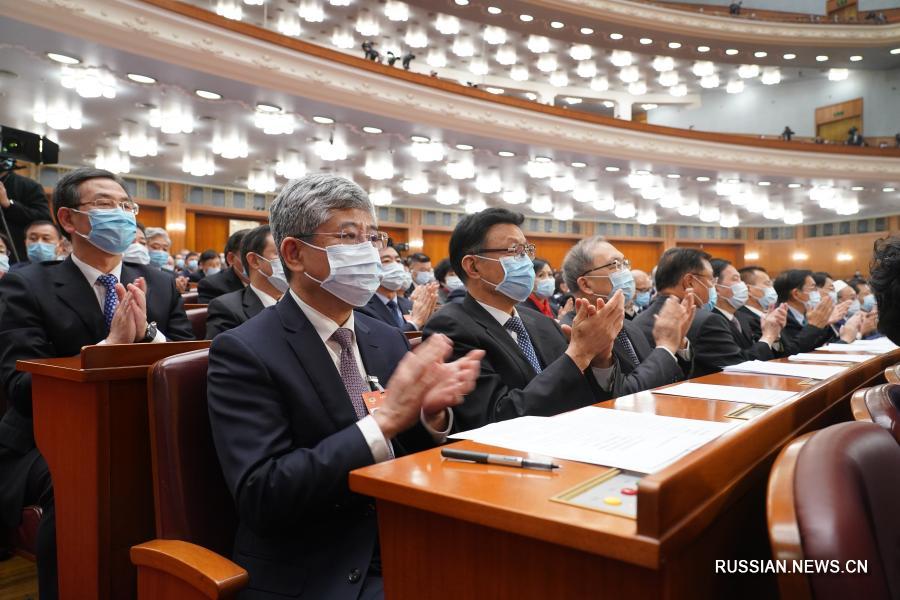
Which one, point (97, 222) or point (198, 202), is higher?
point (198, 202)

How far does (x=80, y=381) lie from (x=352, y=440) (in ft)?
2.62

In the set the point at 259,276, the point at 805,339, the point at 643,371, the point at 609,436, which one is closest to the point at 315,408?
the point at 609,436

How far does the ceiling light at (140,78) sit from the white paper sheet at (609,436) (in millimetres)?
7156

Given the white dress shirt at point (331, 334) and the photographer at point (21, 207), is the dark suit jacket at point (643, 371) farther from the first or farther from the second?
the photographer at point (21, 207)

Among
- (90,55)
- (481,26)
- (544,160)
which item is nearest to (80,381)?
(90,55)

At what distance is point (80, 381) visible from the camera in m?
1.50

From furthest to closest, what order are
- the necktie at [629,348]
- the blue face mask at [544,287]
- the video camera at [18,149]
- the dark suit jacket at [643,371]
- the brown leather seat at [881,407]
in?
the blue face mask at [544,287]
the video camera at [18,149]
the necktie at [629,348]
the dark suit jacket at [643,371]
the brown leather seat at [881,407]

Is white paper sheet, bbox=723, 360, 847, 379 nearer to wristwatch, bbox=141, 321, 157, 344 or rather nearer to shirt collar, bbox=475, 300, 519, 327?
shirt collar, bbox=475, 300, 519, 327

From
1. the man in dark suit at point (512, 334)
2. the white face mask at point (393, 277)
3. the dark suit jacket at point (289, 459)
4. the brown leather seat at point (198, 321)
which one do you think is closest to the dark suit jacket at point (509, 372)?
the man in dark suit at point (512, 334)

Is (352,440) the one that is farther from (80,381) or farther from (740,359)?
(740,359)

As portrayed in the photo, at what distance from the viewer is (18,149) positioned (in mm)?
3678

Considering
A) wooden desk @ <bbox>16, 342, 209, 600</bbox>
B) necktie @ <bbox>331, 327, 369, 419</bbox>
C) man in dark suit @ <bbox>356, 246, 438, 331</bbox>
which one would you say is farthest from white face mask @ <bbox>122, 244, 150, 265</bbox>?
necktie @ <bbox>331, 327, 369, 419</bbox>

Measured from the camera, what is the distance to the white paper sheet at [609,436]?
37.0 inches

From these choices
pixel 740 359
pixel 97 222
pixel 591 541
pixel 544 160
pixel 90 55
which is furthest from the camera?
pixel 544 160
